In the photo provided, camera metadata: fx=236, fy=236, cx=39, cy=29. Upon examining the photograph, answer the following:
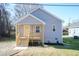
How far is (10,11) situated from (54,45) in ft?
2.35

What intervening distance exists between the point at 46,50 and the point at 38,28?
0.30 m

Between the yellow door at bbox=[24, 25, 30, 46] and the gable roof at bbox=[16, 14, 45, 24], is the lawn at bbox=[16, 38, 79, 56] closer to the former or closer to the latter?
the yellow door at bbox=[24, 25, 30, 46]

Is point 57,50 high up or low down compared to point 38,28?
down

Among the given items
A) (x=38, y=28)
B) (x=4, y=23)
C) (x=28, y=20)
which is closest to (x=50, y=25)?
(x=38, y=28)

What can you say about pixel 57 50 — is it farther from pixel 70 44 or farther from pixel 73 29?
pixel 73 29

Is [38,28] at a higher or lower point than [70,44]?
higher

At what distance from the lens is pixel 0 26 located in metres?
3.01

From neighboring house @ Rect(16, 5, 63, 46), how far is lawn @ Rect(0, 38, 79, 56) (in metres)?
0.08

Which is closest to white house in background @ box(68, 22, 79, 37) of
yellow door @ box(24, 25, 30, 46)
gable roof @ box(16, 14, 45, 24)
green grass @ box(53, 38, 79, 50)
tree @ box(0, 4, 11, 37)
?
green grass @ box(53, 38, 79, 50)

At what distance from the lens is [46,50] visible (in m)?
3.03

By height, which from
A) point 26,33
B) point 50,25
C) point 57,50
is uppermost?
point 50,25

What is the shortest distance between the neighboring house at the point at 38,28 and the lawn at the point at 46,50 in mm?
78

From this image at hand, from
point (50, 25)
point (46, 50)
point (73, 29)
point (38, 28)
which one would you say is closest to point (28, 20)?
point (38, 28)

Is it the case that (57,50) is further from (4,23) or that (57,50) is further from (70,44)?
(4,23)
